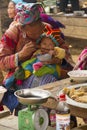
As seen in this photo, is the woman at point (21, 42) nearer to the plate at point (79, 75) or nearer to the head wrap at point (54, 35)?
the head wrap at point (54, 35)

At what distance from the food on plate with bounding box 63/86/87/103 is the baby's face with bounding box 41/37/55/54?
92 centimetres

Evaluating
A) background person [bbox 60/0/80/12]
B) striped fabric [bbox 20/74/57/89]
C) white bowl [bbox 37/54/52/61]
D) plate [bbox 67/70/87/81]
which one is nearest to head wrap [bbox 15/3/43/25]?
white bowl [bbox 37/54/52/61]

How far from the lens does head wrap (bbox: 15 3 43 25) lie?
3.25 meters

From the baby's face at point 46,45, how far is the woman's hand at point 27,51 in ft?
0.26

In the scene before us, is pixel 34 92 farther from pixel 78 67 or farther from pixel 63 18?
pixel 63 18

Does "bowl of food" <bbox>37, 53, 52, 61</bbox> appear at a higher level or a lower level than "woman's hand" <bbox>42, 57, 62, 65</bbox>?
higher

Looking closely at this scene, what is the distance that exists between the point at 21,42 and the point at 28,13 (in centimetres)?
27

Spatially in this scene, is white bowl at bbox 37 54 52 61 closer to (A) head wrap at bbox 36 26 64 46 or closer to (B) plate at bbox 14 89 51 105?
(A) head wrap at bbox 36 26 64 46

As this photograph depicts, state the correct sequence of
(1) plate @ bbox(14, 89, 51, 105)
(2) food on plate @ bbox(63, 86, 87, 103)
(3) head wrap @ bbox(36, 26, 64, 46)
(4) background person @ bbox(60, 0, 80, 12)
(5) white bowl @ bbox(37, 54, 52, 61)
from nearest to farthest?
(1) plate @ bbox(14, 89, 51, 105) < (2) food on plate @ bbox(63, 86, 87, 103) < (5) white bowl @ bbox(37, 54, 52, 61) < (3) head wrap @ bbox(36, 26, 64, 46) < (4) background person @ bbox(60, 0, 80, 12)

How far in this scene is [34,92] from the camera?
215cm

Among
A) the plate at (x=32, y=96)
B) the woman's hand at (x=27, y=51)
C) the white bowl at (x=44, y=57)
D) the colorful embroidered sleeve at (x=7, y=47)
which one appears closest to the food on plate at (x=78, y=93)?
the plate at (x=32, y=96)

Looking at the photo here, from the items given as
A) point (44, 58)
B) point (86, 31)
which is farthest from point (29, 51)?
point (86, 31)

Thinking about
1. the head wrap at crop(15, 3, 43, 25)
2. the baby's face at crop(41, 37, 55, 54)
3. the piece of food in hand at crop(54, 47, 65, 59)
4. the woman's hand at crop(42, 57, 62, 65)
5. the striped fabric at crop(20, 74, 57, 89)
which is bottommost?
the striped fabric at crop(20, 74, 57, 89)

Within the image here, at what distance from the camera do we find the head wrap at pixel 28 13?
3252mm
